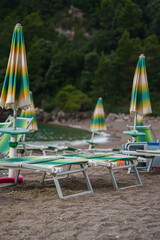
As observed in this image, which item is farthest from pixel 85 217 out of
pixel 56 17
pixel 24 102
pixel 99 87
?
pixel 56 17

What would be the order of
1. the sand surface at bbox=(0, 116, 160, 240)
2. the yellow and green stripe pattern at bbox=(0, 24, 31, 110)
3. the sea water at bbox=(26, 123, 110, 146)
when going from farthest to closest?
the sea water at bbox=(26, 123, 110, 146) → the yellow and green stripe pattern at bbox=(0, 24, 31, 110) → the sand surface at bbox=(0, 116, 160, 240)

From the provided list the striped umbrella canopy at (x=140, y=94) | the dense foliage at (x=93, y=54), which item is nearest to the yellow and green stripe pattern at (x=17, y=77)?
the striped umbrella canopy at (x=140, y=94)

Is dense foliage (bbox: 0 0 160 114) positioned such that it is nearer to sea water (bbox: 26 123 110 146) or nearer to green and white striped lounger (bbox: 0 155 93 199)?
sea water (bbox: 26 123 110 146)

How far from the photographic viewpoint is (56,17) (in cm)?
5456

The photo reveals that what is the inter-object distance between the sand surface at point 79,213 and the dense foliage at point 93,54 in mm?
18650

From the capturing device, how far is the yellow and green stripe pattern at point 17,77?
3.41 m

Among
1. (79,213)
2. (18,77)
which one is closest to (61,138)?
(18,77)

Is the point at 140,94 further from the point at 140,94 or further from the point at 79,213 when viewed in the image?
the point at 79,213

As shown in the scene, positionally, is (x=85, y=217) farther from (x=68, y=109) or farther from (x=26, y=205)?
(x=68, y=109)

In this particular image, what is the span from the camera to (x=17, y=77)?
345 cm

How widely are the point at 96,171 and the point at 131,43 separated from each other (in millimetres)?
27169

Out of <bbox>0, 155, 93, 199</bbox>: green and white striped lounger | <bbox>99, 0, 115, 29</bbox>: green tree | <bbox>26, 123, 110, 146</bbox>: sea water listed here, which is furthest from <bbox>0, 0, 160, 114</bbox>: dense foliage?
<bbox>0, 155, 93, 199</bbox>: green and white striped lounger

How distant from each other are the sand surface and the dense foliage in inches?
734

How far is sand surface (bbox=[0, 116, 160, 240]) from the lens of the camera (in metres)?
2.05
